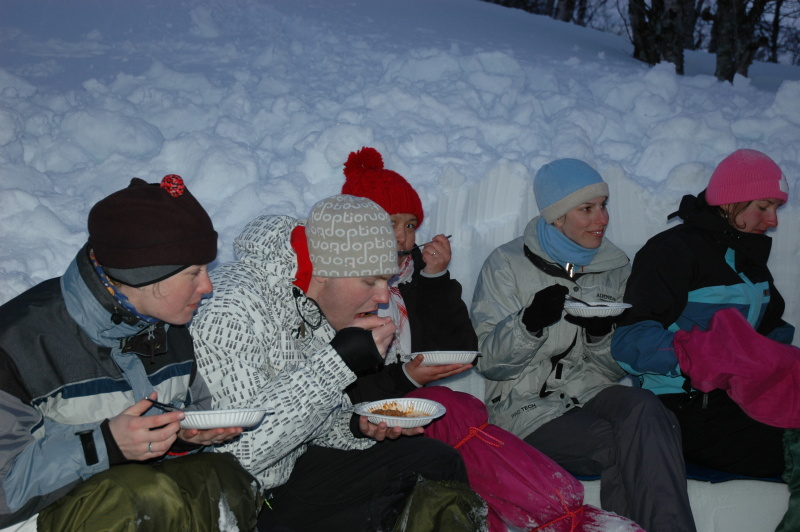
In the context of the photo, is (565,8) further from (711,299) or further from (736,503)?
(736,503)

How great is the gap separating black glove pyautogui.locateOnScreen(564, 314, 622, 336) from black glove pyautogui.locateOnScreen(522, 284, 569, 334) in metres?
0.20

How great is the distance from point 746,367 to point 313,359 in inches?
78.9

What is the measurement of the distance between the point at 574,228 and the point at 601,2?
64.4 ft

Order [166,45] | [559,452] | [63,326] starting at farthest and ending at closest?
[166,45]
[559,452]
[63,326]

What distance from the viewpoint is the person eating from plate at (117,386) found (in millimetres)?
2215

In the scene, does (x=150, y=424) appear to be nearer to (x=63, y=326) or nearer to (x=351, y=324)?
(x=63, y=326)

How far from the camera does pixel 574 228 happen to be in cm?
405

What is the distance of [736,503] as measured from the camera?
154 inches

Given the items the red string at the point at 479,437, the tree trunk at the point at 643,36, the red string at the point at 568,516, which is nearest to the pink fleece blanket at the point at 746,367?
the red string at the point at 568,516

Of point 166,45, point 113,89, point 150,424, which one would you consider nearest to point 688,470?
point 150,424

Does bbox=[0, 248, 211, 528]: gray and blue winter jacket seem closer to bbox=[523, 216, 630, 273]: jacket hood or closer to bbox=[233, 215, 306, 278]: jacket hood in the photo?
bbox=[233, 215, 306, 278]: jacket hood

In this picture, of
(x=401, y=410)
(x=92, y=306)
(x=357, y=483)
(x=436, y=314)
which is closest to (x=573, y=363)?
(x=436, y=314)

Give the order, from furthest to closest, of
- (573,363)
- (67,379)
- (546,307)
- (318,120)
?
1. (318,120)
2. (573,363)
3. (546,307)
4. (67,379)

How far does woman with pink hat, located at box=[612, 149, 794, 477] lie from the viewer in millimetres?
3814
